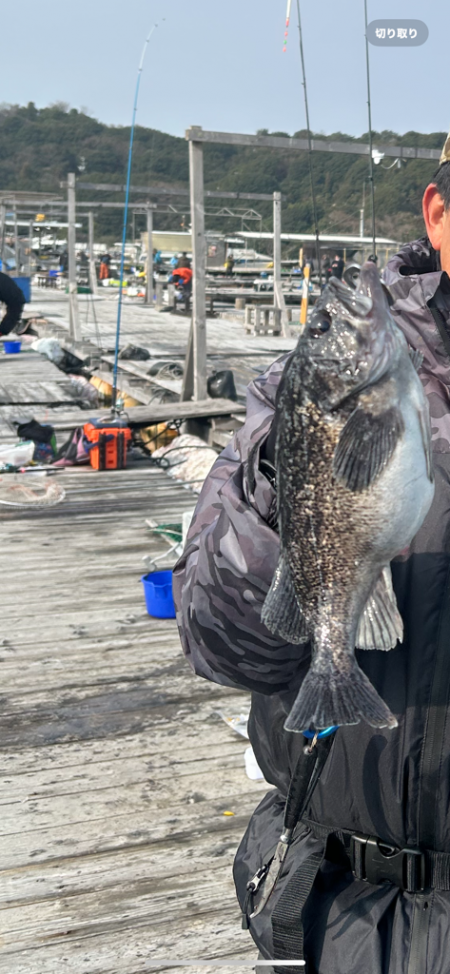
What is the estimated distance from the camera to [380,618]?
45.3 inches

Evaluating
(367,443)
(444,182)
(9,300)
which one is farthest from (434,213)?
(9,300)

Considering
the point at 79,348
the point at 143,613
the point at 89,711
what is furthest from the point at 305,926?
the point at 79,348

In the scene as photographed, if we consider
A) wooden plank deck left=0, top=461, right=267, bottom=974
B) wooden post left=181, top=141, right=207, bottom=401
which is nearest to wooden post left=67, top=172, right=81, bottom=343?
wooden post left=181, top=141, right=207, bottom=401

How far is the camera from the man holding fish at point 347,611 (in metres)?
1.06

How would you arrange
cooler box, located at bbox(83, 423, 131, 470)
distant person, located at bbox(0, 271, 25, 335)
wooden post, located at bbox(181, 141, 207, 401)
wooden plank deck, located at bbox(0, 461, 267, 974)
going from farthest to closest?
wooden post, located at bbox(181, 141, 207, 401) < distant person, located at bbox(0, 271, 25, 335) < cooler box, located at bbox(83, 423, 131, 470) < wooden plank deck, located at bbox(0, 461, 267, 974)

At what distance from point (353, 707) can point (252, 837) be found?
2.50 ft

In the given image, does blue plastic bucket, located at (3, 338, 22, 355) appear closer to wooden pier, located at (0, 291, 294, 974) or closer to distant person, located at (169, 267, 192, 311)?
distant person, located at (169, 267, 192, 311)

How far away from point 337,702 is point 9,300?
912cm

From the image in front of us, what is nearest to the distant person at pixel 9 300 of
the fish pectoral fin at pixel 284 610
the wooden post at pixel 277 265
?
the fish pectoral fin at pixel 284 610

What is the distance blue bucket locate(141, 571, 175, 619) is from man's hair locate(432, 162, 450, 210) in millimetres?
3707

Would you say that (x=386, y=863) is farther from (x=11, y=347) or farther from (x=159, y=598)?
(x=11, y=347)

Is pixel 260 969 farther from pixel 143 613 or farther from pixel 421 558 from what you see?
pixel 143 613

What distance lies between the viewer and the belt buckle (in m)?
1.44

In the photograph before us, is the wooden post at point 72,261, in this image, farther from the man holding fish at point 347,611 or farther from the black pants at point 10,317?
the man holding fish at point 347,611
